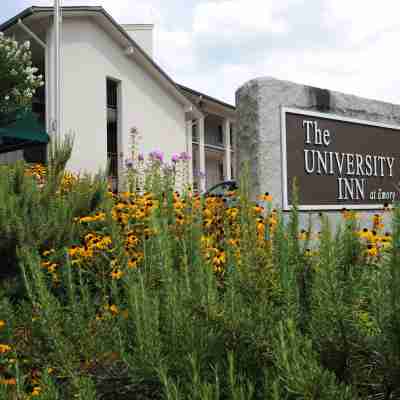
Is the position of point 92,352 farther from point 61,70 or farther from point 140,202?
point 61,70

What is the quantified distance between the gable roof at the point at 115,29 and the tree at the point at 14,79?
4.11ft

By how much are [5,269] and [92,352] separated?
224cm

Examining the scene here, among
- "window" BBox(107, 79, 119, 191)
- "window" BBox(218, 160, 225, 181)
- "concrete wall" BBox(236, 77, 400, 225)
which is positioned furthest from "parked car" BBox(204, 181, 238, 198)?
"window" BBox(218, 160, 225, 181)

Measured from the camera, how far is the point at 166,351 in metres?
1.46

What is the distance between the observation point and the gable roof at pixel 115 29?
47.8 ft

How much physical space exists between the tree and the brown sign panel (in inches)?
400

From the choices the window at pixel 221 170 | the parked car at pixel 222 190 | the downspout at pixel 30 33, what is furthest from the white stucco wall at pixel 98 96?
the window at pixel 221 170

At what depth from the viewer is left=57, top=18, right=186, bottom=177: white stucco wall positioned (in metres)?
15.3

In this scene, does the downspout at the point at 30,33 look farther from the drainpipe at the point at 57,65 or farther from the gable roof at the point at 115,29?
the drainpipe at the point at 57,65

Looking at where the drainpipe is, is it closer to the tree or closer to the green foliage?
the tree

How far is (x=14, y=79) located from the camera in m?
13.4

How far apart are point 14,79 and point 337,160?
1071 cm

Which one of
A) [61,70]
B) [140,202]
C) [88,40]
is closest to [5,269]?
[140,202]

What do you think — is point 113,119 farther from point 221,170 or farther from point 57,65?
point 221,170
